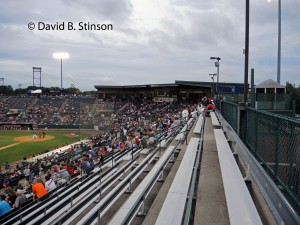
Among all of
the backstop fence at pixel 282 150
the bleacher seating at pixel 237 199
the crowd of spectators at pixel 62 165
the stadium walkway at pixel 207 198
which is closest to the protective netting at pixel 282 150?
the backstop fence at pixel 282 150

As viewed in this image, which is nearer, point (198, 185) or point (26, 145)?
point (198, 185)

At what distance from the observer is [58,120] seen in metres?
49.9

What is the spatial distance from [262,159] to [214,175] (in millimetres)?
1432

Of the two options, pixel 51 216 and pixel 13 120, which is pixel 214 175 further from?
pixel 13 120

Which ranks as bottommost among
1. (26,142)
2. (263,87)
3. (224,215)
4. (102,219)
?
(26,142)

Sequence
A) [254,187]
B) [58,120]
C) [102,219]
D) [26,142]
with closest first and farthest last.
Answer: [102,219], [254,187], [26,142], [58,120]

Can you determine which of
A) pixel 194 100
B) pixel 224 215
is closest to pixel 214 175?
pixel 224 215

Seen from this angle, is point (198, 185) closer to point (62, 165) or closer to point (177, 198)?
point (177, 198)

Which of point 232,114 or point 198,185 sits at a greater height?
point 232,114

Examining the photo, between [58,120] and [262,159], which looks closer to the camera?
[262,159]

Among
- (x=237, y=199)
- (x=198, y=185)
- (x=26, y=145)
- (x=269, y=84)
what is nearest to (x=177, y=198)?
(x=237, y=199)

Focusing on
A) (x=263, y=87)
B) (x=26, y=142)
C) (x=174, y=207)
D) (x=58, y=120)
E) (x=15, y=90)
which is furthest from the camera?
(x=15, y=90)

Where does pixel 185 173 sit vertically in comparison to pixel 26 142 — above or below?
above

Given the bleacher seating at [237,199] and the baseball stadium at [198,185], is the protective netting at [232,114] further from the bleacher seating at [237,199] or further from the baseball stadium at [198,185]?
the bleacher seating at [237,199]
